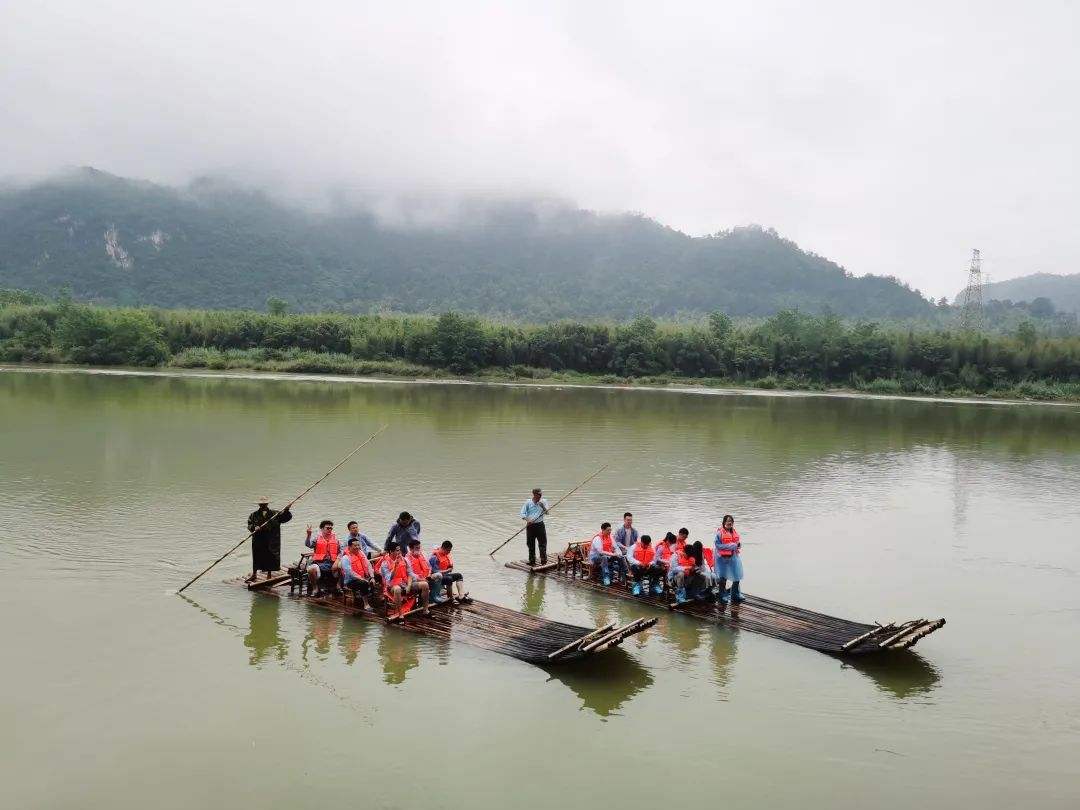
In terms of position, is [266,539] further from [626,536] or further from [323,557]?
[626,536]

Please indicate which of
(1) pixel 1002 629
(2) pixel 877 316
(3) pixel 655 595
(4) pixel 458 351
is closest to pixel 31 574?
(3) pixel 655 595

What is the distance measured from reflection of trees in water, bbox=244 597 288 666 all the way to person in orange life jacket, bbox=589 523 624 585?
5.14 m

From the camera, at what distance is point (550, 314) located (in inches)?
6619

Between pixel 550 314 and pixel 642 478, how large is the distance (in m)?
144

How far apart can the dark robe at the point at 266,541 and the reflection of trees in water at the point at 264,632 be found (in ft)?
2.43

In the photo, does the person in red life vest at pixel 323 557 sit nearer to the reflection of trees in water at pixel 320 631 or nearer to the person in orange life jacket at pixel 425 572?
the reflection of trees in water at pixel 320 631

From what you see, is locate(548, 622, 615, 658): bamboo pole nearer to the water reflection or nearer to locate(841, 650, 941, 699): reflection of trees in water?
the water reflection

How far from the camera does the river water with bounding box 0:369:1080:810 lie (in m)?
8.59

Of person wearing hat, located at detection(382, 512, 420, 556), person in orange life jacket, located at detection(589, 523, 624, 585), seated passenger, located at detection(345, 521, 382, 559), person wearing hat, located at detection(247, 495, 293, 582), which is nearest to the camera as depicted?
seated passenger, located at detection(345, 521, 382, 559)

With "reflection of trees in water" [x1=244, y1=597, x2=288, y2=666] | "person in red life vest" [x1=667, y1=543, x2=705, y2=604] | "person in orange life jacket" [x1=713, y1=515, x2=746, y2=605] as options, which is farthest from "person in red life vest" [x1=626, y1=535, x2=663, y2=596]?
"reflection of trees in water" [x1=244, y1=597, x2=288, y2=666]

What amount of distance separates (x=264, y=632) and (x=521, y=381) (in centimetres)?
6162

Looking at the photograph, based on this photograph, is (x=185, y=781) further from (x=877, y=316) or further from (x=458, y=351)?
(x=877, y=316)

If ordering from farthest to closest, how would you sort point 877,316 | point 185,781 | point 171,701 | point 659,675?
point 877,316 < point 659,675 < point 171,701 < point 185,781

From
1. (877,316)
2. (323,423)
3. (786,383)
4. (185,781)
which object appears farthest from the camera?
(877,316)
